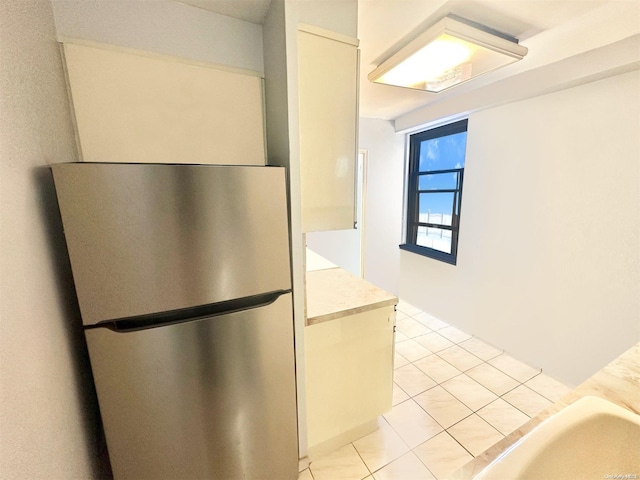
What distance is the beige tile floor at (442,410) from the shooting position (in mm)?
1470

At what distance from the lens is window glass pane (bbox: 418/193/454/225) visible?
9.93ft

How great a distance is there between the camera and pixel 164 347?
886 millimetres

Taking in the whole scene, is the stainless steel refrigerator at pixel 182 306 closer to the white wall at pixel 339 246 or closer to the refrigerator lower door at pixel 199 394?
the refrigerator lower door at pixel 199 394

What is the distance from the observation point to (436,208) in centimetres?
322

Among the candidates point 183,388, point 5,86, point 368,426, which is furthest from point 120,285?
point 368,426

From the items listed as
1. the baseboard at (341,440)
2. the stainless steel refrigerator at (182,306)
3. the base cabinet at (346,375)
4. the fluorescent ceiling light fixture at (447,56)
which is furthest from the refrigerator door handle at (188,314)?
the fluorescent ceiling light fixture at (447,56)

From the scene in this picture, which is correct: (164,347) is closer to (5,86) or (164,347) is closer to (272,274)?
(272,274)

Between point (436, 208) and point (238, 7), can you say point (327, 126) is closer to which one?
point (238, 7)

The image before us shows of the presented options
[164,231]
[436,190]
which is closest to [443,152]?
[436,190]

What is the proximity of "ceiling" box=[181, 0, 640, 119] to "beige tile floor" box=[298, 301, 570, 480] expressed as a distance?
2368mm

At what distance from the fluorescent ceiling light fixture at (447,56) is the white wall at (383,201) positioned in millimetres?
1469

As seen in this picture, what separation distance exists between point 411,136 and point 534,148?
1616mm

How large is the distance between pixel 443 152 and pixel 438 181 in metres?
0.34

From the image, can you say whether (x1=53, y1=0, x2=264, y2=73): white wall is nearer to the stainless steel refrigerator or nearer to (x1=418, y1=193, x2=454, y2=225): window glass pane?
the stainless steel refrigerator
